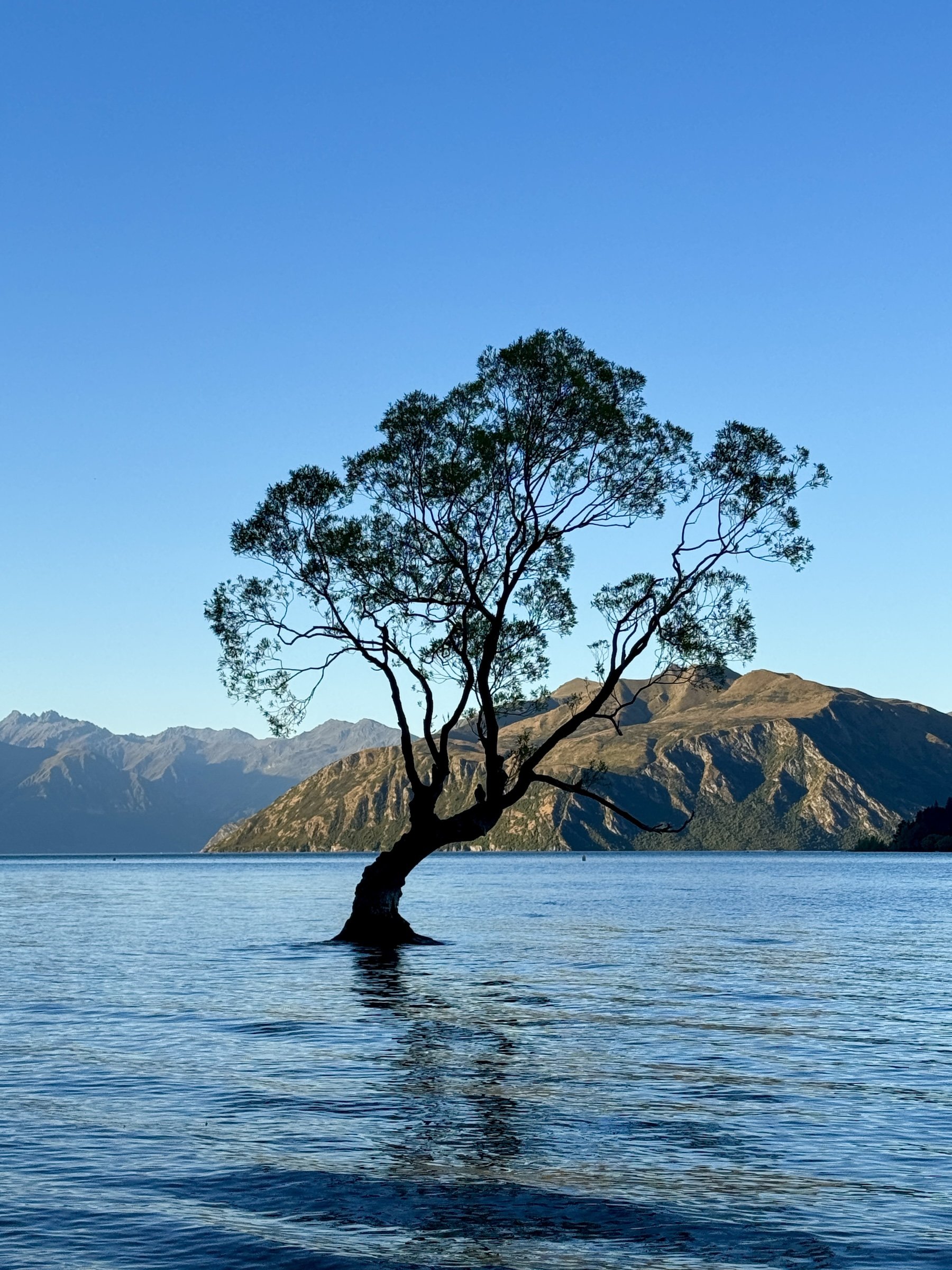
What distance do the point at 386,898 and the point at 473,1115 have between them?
129 feet

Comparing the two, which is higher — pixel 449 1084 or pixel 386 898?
pixel 386 898

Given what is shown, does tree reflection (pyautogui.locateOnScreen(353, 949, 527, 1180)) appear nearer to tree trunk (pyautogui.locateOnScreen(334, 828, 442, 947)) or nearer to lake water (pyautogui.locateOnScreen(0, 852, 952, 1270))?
lake water (pyautogui.locateOnScreen(0, 852, 952, 1270))

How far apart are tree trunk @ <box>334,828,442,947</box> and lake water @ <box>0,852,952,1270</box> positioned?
4.31 meters

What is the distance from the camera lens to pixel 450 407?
202ft

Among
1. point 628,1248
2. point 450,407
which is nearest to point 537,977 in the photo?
point 450,407

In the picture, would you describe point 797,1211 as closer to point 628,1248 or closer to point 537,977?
point 628,1248

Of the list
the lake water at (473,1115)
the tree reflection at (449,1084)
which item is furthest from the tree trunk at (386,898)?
the tree reflection at (449,1084)

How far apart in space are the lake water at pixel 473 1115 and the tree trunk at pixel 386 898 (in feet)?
14.2

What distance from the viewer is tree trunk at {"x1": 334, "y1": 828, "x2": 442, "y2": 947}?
200ft

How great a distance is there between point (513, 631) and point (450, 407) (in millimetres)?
11373

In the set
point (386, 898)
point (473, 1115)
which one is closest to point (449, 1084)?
point (473, 1115)

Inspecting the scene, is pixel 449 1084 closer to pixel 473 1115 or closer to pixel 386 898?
pixel 473 1115

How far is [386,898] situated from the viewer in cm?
6297

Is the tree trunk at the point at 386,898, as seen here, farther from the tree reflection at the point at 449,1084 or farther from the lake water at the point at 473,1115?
the tree reflection at the point at 449,1084
